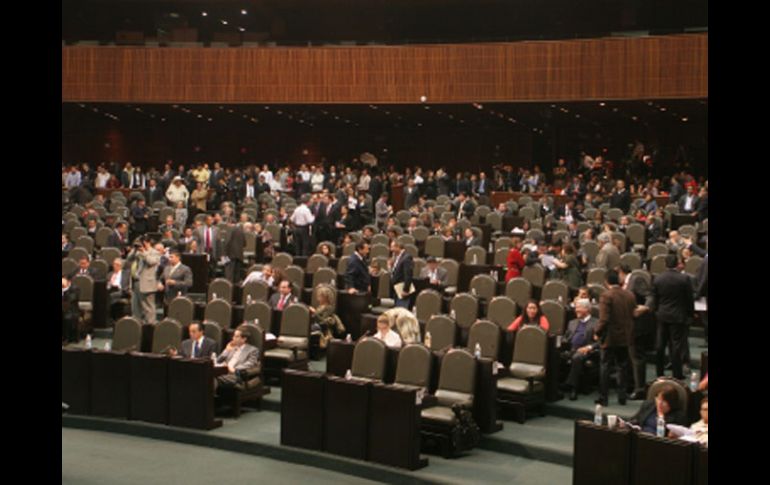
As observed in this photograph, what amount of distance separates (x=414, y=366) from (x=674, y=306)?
8.46 feet

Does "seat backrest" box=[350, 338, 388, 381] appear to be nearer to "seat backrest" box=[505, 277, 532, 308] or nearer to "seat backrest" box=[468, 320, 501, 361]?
"seat backrest" box=[468, 320, 501, 361]

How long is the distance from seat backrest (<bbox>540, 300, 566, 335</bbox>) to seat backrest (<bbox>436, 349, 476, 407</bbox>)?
1.78 meters

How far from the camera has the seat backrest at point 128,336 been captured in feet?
34.4

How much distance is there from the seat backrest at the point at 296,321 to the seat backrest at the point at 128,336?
162 cm

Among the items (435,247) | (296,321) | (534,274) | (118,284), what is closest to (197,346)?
(296,321)

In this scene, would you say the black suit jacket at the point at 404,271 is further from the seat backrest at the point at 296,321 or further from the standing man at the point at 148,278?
the standing man at the point at 148,278

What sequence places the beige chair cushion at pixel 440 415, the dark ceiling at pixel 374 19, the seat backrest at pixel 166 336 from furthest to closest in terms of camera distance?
the dark ceiling at pixel 374 19 < the seat backrest at pixel 166 336 < the beige chair cushion at pixel 440 415

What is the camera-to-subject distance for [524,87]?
75.7 feet

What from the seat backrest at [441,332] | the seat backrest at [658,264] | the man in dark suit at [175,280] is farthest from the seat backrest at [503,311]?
the man in dark suit at [175,280]

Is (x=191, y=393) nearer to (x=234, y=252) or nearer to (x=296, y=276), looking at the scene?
(x=296, y=276)

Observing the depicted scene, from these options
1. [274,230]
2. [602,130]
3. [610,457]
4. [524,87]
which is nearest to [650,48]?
[524,87]

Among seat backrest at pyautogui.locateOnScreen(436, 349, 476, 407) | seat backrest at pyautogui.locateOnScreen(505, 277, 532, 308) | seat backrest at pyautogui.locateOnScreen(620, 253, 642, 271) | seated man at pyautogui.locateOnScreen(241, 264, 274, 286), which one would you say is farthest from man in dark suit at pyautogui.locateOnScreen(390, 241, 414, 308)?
seat backrest at pyautogui.locateOnScreen(436, 349, 476, 407)

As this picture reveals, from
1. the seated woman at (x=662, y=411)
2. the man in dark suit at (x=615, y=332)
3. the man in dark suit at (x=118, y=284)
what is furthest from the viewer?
the man in dark suit at (x=118, y=284)
